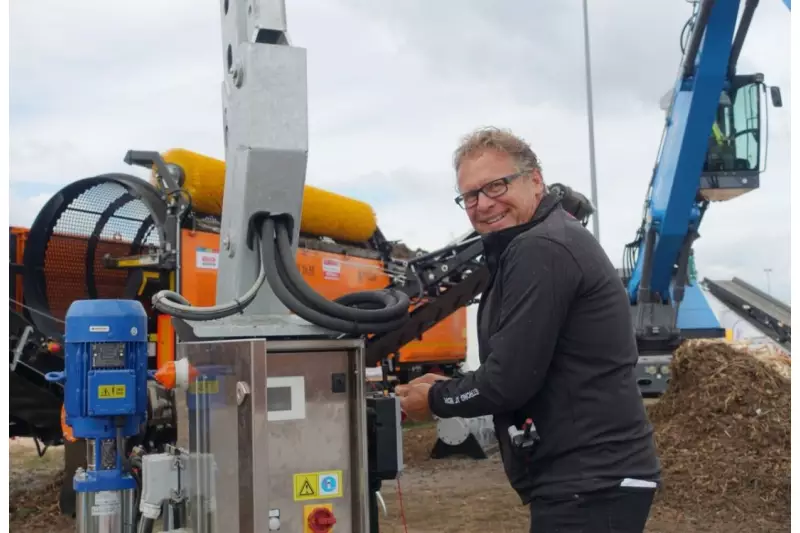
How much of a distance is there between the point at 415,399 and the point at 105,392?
1202 mm

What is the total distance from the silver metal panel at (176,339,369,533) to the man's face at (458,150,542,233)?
1.88 feet

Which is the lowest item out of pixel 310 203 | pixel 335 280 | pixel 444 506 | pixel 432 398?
pixel 444 506

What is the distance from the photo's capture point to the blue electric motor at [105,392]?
3141 mm

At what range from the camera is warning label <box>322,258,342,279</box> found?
Answer: 8469mm

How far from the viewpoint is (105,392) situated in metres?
3.13

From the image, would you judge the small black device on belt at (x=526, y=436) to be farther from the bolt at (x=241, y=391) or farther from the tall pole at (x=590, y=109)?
the tall pole at (x=590, y=109)

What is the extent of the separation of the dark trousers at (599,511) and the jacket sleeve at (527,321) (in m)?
0.31

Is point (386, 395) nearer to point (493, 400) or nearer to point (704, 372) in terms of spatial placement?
point (493, 400)

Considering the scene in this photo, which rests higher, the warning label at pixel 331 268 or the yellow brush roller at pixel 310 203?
the yellow brush roller at pixel 310 203

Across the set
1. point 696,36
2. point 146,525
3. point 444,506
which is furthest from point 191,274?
point 696,36

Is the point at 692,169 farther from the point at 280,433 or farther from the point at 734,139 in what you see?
the point at 280,433

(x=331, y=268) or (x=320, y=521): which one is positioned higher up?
(x=331, y=268)

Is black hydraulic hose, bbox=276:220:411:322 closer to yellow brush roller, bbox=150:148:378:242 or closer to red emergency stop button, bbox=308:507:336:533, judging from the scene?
red emergency stop button, bbox=308:507:336:533

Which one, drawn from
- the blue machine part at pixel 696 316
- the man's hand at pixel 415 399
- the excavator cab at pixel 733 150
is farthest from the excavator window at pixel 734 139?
the man's hand at pixel 415 399
